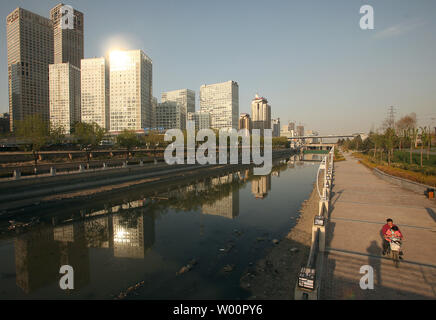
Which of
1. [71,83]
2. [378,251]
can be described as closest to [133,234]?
[378,251]

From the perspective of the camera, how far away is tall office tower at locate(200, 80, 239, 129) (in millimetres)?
188750

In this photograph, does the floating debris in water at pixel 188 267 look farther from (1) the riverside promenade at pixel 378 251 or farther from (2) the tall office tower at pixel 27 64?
(2) the tall office tower at pixel 27 64

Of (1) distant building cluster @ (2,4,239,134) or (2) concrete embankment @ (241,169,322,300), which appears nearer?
(2) concrete embankment @ (241,169,322,300)

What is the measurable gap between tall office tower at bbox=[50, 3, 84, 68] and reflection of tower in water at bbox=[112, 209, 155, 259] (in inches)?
7989

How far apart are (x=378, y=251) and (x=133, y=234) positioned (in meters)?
12.2

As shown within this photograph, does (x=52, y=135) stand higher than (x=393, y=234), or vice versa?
(x=52, y=135)

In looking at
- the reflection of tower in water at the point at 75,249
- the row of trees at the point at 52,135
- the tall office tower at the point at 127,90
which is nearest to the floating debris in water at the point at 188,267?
the reflection of tower in water at the point at 75,249

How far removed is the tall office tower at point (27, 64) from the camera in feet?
455

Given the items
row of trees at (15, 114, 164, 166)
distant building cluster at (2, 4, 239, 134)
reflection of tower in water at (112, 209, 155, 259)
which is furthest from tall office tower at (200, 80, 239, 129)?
reflection of tower in water at (112, 209, 155, 259)

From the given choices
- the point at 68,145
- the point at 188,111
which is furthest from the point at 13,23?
the point at 68,145

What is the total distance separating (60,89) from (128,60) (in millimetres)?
46469

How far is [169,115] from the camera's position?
16538 cm

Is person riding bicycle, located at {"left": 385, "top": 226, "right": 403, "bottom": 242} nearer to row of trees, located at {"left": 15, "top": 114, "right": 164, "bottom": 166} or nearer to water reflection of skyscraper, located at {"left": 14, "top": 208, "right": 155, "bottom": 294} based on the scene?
water reflection of skyscraper, located at {"left": 14, "top": 208, "right": 155, "bottom": 294}

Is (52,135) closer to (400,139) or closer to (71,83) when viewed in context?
(400,139)
